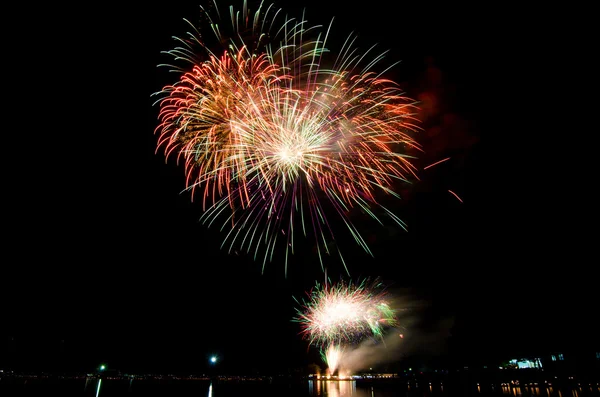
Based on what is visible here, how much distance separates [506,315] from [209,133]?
169ft

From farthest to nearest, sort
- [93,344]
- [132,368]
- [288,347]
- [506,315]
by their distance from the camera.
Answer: [288,347]
[132,368]
[93,344]
[506,315]

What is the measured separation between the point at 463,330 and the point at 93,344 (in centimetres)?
10013

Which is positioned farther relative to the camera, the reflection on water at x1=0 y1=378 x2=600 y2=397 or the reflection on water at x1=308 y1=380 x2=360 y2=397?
the reflection on water at x1=308 y1=380 x2=360 y2=397

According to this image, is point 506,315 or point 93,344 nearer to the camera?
point 506,315

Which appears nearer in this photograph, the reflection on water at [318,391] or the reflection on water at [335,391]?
the reflection on water at [318,391]

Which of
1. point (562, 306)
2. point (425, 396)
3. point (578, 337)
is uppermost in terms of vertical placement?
point (562, 306)

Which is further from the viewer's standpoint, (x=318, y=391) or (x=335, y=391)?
(x=335, y=391)

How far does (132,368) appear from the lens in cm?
11706

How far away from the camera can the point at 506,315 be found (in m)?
49.5

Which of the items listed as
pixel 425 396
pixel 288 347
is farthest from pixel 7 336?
pixel 425 396

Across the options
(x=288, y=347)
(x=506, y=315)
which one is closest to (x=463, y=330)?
(x=506, y=315)

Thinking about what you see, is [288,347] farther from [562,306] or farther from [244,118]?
[244,118]

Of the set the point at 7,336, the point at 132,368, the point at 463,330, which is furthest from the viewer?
the point at 132,368

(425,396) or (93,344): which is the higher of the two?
(93,344)
